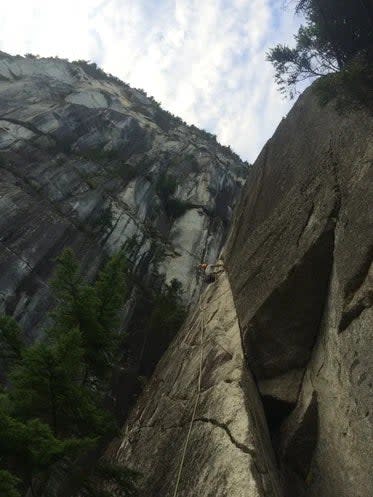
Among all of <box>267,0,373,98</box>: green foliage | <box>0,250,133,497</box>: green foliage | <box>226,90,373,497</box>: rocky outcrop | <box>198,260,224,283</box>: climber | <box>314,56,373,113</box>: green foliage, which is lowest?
<box>0,250,133,497</box>: green foliage

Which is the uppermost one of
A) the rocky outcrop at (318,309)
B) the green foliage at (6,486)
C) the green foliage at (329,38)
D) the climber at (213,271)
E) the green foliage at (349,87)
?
the green foliage at (329,38)

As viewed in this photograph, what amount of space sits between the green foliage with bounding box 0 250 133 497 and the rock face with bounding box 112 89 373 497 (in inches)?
77.3

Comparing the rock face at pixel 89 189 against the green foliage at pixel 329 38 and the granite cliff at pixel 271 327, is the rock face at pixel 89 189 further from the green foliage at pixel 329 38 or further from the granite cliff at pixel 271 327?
the green foliage at pixel 329 38

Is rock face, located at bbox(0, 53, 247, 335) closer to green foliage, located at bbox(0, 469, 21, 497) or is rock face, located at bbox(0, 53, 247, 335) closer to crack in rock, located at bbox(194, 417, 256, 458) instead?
crack in rock, located at bbox(194, 417, 256, 458)

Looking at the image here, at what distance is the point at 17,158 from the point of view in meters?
24.4

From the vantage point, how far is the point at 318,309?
32.2ft

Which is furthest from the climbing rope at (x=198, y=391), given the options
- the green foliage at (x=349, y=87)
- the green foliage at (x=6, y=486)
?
the green foliage at (x=349, y=87)

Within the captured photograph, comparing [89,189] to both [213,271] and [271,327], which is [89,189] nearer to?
[213,271]

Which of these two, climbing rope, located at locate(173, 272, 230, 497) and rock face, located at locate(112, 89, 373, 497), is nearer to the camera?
rock face, located at locate(112, 89, 373, 497)

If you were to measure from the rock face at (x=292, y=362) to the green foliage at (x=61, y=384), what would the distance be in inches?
77.3

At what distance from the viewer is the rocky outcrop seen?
7605 mm

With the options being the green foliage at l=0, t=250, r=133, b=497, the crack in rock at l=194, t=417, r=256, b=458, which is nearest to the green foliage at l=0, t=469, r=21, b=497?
the green foliage at l=0, t=250, r=133, b=497

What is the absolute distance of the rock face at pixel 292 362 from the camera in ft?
25.3

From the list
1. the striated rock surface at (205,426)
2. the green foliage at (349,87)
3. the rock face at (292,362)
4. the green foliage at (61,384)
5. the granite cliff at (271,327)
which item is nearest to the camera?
the green foliage at (61,384)
